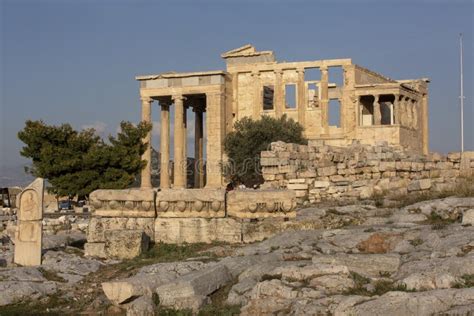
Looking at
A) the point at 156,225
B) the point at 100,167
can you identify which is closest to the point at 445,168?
the point at 156,225

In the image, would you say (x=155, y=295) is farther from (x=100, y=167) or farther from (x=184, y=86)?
(x=184, y=86)

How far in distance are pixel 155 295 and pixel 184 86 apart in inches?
1765

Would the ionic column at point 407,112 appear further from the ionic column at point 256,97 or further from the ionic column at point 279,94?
the ionic column at point 256,97

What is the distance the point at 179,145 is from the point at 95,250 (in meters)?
41.7

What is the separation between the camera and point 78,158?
3478 cm

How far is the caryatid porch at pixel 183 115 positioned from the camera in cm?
5266

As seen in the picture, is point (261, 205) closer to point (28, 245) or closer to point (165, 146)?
point (28, 245)

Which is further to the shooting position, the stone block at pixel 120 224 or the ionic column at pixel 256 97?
the ionic column at pixel 256 97

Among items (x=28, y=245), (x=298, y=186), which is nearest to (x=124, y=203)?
(x=28, y=245)

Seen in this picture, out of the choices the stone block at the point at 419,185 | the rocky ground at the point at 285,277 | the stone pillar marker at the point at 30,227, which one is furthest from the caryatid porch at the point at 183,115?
the rocky ground at the point at 285,277

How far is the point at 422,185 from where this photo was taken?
742 inches

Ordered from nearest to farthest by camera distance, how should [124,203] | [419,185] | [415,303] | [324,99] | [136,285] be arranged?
[415,303], [136,285], [124,203], [419,185], [324,99]

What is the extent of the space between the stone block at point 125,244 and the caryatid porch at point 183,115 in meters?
38.4

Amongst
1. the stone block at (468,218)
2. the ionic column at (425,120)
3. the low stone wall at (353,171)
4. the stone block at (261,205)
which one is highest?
the ionic column at (425,120)
